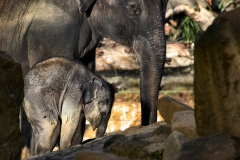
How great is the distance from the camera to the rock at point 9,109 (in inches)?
221

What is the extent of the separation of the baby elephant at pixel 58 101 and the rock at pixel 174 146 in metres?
2.76

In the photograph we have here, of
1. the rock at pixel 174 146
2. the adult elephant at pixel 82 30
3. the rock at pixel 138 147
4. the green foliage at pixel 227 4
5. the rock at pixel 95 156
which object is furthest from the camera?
the green foliage at pixel 227 4

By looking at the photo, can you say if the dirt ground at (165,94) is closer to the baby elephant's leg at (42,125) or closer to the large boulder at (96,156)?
the baby elephant's leg at (42,125)

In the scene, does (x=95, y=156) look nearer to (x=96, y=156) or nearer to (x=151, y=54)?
(x=96, y=156)

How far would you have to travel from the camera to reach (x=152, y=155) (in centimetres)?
589

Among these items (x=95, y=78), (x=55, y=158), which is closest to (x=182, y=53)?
(x=95, y=78)

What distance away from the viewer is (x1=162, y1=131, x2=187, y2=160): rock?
5194 mm

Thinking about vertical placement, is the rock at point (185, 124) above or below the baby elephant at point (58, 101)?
above

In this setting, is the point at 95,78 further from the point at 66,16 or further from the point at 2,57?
the point at 2,57

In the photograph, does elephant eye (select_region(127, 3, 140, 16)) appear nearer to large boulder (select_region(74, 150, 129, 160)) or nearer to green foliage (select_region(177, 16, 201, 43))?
large boulder (select_region(74, 150, 129, 160))

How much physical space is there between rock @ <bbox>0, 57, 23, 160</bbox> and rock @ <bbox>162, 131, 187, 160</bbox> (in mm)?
935

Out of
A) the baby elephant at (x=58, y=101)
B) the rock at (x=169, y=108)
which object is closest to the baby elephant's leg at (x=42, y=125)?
the baby elephant at (x=58, y=101)

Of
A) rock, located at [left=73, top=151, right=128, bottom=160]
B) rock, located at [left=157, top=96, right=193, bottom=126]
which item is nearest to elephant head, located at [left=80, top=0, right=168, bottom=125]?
rock, located at [left=157, top=96, right=193, bottom=126]

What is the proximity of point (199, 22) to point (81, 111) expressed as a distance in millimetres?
7201
